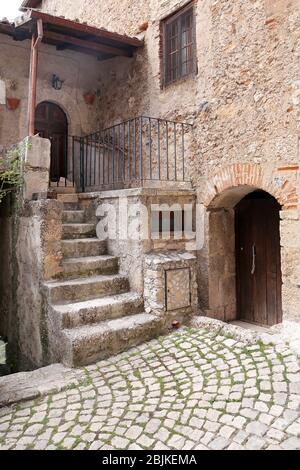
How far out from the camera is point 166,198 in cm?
473

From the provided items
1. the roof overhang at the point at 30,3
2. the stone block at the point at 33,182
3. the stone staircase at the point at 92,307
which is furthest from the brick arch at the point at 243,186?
the roof overhang at the point at 30,3

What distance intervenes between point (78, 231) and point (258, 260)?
2696 millimetres

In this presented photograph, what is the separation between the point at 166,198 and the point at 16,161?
2072 mm

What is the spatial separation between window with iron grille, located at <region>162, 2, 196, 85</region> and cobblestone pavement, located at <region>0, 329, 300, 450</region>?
4.32m

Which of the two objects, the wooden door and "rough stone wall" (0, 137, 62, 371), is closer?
"rough stone wall" (0, 137, 62, 371)

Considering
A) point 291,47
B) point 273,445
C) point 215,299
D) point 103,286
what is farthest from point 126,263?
point 291,47

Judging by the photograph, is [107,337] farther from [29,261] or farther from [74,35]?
[74,35]

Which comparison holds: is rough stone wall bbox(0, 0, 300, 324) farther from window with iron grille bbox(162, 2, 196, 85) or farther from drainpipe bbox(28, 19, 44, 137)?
drainpipe bbox(28, 19, 44, 137)

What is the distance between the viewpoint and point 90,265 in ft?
15.4

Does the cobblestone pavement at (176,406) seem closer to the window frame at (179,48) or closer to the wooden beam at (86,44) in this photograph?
the window frame at (179,48)

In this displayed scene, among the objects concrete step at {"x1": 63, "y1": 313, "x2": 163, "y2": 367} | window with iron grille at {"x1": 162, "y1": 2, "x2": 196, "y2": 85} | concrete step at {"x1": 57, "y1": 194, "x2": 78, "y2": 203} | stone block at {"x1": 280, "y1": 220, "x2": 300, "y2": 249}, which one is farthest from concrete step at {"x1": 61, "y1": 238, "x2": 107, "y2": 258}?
window with iron grille at {"x1": 162, "y1": 2, "x2": 196, "y2": 85}

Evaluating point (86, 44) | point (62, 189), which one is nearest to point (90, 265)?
point (62, 189)

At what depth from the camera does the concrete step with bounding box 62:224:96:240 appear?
5.14m

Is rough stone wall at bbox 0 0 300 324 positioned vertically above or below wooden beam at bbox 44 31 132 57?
below
